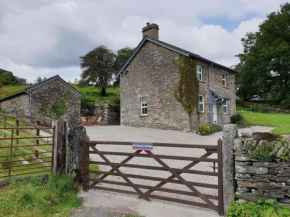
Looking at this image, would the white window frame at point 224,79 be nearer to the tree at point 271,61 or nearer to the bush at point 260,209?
the tree at point 271,61

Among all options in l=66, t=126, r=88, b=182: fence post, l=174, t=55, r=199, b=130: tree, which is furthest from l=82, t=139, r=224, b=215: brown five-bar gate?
l=174, t=55, r=199, b=130: tree

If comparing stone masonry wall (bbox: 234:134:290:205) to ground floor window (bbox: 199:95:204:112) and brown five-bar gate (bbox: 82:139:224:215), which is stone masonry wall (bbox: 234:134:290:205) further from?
ground floor window (bbox: 199:95:204:112)

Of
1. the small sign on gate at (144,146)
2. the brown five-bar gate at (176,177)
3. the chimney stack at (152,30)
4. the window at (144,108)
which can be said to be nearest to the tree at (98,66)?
the chimney stack at (152,30)

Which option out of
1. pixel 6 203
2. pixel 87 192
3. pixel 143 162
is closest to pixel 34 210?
pixel 6 203

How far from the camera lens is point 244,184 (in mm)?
4629

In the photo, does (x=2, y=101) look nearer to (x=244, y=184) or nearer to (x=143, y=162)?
(x=143, y=162)

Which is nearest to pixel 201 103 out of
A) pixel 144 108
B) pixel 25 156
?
pixel 144 108

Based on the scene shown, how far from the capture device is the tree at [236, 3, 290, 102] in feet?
119

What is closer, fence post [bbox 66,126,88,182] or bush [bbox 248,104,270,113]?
fence post [bbox 66,126,88,182]

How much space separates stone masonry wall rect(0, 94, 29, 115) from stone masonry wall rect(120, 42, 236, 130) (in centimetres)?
962

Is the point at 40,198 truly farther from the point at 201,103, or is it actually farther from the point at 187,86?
the point at 201,103

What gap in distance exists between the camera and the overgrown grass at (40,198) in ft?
15.7

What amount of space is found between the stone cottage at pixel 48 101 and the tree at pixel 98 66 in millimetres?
11051

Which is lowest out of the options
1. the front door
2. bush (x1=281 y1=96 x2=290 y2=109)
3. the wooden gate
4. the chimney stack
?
the wooden gate
